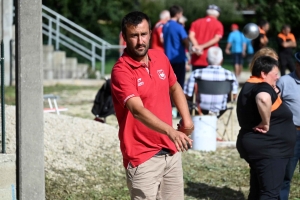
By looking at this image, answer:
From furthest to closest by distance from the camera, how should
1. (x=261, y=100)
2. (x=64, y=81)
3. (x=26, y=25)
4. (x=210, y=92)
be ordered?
(x=64, y=81) → (x=210, y=92) → (x=261, y=100) → (x=26, y=25)

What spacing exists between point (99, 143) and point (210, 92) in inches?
74.8

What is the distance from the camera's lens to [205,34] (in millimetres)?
11836

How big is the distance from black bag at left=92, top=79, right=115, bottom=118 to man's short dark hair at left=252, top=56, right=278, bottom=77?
496 cm

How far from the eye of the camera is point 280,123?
5.75 meters

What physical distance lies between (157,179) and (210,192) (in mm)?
2738

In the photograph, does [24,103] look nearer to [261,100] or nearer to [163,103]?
[163,103]

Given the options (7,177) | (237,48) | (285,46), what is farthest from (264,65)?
(237,48)

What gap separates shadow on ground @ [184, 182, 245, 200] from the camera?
280 inches

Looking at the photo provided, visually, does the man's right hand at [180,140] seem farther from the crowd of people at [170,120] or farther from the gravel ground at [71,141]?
the gravel ground at [71,141]

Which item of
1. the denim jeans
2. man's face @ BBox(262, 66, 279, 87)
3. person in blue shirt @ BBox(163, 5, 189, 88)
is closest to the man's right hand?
man's face @ BBox(262, 66, 279, 87)

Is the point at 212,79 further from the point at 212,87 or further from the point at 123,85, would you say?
the point at 123,85

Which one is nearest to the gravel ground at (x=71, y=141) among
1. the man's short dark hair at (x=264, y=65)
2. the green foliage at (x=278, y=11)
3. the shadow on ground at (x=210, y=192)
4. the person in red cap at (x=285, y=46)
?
the shadow on ground at (x=210, y=192)

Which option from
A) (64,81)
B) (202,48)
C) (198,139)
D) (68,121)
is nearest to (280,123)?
(198,139)

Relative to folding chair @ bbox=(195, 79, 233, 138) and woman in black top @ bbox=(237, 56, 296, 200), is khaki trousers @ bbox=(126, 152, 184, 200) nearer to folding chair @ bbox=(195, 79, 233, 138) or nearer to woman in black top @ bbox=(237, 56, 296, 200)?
woman in black top @ bbox=(237, 56, 296, 200)
